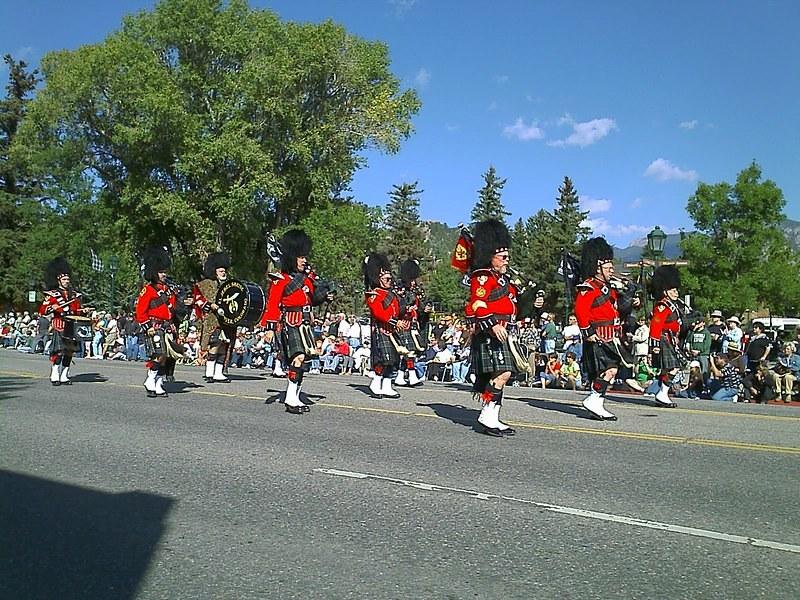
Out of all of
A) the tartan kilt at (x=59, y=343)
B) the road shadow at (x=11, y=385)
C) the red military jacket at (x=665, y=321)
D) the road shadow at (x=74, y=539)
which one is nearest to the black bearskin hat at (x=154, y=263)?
the tartan kilt at (x=59, y=343)

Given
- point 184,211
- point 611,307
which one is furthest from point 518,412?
point 184,211

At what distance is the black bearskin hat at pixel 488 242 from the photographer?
30.5 feet

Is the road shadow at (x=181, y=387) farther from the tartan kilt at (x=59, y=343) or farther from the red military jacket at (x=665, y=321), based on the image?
the red military jacket at (x=665, y=321)

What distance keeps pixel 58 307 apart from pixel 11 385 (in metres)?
1.99

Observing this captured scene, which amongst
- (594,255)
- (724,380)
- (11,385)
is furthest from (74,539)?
(724,380)

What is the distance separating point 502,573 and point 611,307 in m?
6.60

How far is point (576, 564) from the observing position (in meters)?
4.84

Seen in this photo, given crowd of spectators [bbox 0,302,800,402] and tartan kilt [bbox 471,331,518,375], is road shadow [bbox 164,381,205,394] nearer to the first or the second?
crowd of spectators [bbox 0,302,800,402]

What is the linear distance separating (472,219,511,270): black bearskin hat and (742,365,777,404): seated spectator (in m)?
8.46

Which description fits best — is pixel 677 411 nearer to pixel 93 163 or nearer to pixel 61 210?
pixel 93 163

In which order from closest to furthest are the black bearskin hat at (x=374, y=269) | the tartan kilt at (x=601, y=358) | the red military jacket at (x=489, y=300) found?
the red military jacket at (x=489, y=300), the tartan kilt at (x=601, y=358), the black bearskin hat at (x=374, y=269)

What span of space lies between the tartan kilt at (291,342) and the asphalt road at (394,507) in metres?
0.97

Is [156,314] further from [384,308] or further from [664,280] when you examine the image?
[664,280]

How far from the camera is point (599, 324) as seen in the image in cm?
1064
